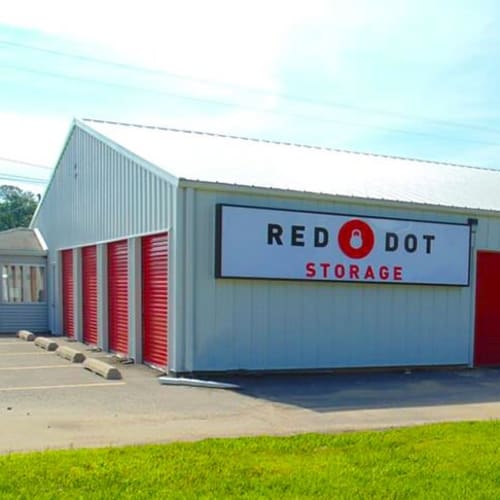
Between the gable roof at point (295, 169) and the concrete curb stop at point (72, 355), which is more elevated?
the gable roof at point (295, 169)

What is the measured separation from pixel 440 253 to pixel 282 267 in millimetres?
3753

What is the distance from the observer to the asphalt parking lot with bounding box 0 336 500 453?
7.61 meters

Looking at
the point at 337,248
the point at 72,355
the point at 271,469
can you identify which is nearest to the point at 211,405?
the point at 271,469

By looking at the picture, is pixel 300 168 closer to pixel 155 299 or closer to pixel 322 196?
pixel 322 196

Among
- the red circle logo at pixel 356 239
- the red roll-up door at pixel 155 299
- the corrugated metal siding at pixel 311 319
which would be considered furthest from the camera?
the red circle logo at pixel 356 239

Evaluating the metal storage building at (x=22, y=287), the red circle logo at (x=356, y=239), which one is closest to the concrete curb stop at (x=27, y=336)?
the metal storage building at (x=22, y=287)

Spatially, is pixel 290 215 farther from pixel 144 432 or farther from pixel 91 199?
pixel 91 199

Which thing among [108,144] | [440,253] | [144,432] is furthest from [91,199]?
[144,432]

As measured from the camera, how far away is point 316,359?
1279 cm

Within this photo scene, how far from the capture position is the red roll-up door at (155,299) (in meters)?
12.6

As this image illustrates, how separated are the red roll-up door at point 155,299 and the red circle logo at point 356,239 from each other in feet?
11.4

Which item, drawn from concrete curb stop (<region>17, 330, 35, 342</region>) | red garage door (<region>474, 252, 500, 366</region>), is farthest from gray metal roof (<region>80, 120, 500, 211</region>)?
concrete curb stop (<region>17, 330, 35, 342</region>)

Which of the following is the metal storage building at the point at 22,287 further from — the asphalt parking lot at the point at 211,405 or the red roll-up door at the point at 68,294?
the asphalt parking lot at the point at 211,405

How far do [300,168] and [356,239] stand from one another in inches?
111
